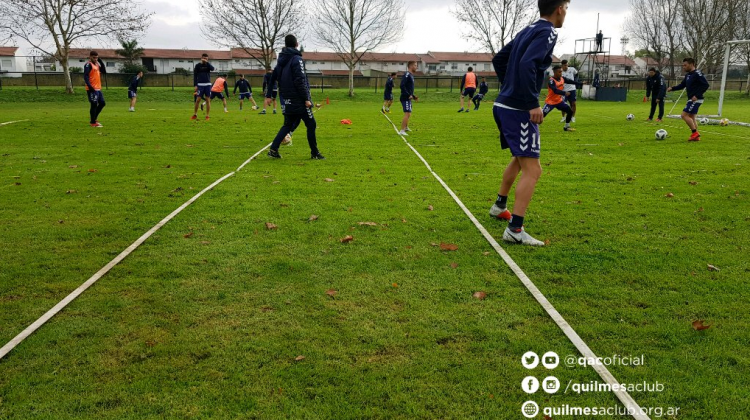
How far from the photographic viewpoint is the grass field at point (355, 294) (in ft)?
8.58

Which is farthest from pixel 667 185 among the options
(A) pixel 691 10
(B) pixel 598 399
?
(A) pixel 691 10

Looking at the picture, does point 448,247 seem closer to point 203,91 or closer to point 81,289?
point 81,289

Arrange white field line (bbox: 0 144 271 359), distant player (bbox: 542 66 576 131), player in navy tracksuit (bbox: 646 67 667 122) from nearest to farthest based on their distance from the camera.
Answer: white field line (bbox: 0 144 271 359)
distant player (bbox: 542 66 576 131)
player in navy tracksuit (bbox: 646 67 667 122)

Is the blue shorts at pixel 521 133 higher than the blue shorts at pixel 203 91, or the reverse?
the blue shorts at pixel 203 91

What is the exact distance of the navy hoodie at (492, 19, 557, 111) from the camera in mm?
4641

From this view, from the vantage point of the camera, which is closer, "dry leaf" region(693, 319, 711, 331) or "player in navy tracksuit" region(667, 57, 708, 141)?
"dry leaf" region(693, 319, 711, 331)

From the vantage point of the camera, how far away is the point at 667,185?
789 centimetres

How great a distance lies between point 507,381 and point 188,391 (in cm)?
166

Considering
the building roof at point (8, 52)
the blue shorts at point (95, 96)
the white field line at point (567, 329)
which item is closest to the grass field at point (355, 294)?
the white field line at point (567, 329)

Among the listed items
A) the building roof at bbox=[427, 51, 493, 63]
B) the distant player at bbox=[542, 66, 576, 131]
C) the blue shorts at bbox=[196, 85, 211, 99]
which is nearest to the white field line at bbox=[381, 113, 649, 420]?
the distant player at bbox=[542, 66, 576, 131]

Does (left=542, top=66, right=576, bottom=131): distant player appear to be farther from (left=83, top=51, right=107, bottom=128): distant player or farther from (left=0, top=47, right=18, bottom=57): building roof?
(left=0, top=47, right=18, bottom=57): building roof

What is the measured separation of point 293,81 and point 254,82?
4859 cm

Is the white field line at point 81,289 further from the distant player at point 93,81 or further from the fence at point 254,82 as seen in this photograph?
the fence at point 254,82

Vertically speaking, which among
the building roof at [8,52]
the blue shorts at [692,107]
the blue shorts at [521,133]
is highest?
the building roof at [8,52]
